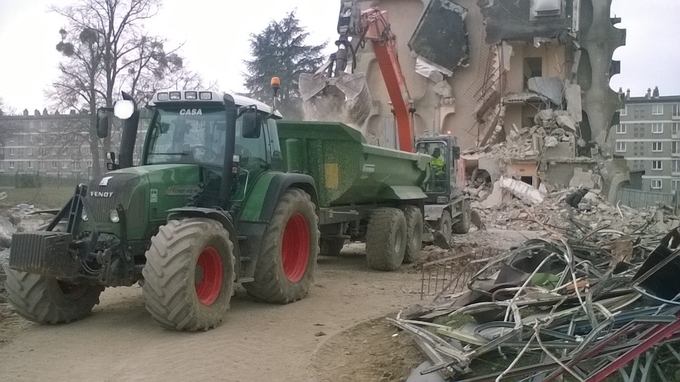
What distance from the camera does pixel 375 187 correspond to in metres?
11.2

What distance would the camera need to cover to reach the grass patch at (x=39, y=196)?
2170cm

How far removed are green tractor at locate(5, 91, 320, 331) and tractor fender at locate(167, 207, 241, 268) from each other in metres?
0.01

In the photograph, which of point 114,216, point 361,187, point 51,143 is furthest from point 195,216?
point 51,143

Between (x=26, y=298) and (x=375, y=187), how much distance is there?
5.84 m

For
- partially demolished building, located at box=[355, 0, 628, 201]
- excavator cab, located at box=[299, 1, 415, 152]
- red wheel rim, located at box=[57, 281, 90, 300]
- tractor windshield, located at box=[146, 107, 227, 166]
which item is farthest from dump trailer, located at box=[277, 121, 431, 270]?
partially demolished building, located at box=[355, 0, 628, 201]

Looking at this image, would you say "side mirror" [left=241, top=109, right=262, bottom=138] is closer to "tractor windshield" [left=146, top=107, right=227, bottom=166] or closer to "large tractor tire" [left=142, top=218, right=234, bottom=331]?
"tractor windshield" [left=146, top=107, right=227, bottom=166]

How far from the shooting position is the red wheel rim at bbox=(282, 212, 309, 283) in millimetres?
8672

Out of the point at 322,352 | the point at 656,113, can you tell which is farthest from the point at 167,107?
the point at 656,113

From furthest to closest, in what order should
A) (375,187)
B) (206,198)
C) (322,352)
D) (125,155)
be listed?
(375,187), (125,155), (206,198), (322,352)

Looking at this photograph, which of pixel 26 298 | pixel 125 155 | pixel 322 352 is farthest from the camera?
pixel 125 155

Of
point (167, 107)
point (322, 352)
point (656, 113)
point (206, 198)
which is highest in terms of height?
point (656, 113)

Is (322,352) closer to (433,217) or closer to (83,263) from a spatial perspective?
(83,263)

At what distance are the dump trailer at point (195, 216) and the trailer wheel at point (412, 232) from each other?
2526 millimetres

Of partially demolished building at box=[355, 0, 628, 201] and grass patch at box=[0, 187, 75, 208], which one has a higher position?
partially demolished building at box=[355, 0, 628, 201]
